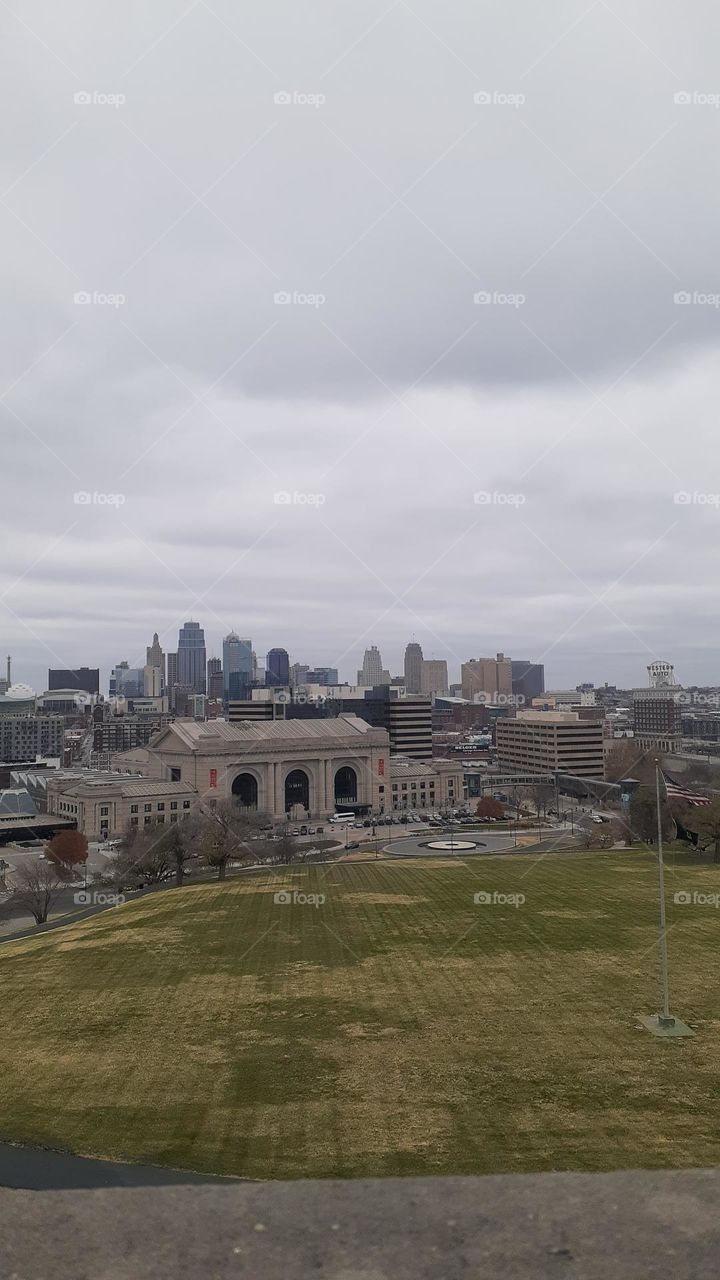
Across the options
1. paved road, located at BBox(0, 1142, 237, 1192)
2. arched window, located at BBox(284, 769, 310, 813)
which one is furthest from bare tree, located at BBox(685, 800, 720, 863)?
arched window, located at BBox(284, 769, 310, 813)

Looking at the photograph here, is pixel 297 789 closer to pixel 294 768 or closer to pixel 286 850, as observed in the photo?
pixel 294 768

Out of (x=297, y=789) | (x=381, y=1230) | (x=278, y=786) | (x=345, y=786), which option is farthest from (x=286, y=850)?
(x=381, y=1230)

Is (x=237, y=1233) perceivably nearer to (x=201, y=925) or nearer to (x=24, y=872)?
(x=201, y=925)

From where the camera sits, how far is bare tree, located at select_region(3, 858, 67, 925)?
2577 inches

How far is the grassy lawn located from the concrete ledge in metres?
3.58

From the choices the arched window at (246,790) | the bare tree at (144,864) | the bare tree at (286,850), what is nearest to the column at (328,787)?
the arched window at (246,790)

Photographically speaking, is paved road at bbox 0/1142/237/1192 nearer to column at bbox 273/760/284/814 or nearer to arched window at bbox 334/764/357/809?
column at bbox 273/760/284/814

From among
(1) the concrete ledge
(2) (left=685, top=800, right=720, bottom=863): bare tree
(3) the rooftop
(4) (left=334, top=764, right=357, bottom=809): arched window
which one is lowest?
(4) (left=334, top=764, right=357, bottom=809): arched window

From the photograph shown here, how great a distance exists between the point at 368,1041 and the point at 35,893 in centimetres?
4703

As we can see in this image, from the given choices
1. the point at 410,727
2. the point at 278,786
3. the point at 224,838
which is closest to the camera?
the point at 224,838

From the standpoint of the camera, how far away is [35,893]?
65.6 meters

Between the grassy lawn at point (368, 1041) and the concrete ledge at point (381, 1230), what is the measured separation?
358 centimetres

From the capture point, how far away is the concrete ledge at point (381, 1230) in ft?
37.9

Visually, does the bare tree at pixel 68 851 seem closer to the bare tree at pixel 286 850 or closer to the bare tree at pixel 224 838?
the bare tree at pixel 224 838
